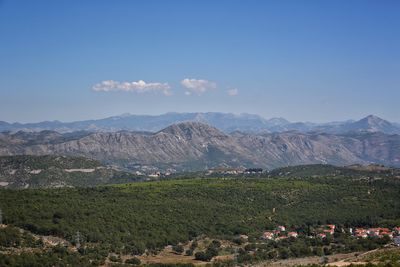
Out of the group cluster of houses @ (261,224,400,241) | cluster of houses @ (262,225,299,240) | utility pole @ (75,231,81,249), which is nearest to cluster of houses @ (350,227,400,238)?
cluster of houses @ (261,224,400,241)

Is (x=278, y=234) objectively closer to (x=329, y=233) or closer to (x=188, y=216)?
(x=329, y=233)

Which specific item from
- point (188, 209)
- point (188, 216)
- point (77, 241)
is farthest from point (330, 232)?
point (77, 241)

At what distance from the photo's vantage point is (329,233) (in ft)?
344

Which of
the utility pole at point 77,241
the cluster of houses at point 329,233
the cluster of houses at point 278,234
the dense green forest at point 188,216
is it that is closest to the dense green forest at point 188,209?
the dense green forest at point 188,216

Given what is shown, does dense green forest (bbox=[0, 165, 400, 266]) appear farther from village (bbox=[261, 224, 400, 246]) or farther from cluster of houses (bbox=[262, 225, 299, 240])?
→ village (bbox=[261, 224, 400, 246])

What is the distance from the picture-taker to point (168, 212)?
115 m

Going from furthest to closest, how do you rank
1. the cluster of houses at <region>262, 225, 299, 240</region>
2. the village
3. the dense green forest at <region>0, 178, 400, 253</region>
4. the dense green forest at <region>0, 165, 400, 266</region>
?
the cluster of houses at <region>262, 225, 299, 240</region> → the village → the dense green forest at <region>0, 178, 400, 253</region> → the dense green forest at <region>0, 165, 400, 266</region>

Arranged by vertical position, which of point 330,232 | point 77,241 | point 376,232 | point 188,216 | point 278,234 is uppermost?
point 77,241

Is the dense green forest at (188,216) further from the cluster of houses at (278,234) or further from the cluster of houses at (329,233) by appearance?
the cluster of houses at (329,233)

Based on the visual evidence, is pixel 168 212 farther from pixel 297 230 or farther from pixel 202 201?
pixel 297 230

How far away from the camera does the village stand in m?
102

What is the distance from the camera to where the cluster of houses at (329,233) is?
333 ft

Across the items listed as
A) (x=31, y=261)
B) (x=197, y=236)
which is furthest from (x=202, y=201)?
(x=31, y=261)

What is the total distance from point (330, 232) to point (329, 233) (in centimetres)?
220
